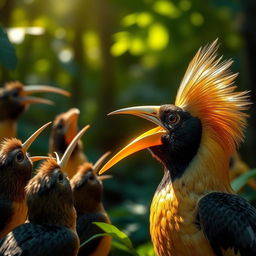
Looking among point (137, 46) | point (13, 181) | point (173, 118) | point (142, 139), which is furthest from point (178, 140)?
point (137, 46)

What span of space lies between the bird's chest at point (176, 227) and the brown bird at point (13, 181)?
4.67 ft

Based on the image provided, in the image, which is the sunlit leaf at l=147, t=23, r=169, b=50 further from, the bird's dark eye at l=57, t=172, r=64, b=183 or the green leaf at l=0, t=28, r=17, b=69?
the bird's dark eye at l=57, t=172, r=64, b=183

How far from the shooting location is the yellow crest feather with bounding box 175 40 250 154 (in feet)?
22.9

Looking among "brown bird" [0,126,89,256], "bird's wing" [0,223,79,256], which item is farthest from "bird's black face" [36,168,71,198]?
"bird's wing" [0,223,79,256]

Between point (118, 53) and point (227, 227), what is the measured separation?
9.60 meters

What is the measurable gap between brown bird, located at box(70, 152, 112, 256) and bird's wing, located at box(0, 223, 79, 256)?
1.26 meters

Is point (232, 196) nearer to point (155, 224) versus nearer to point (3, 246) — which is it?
point (155, 224)

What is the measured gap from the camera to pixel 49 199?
695cm

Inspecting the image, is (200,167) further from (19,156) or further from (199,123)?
(19,156)

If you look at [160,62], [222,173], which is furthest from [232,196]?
[160,62]

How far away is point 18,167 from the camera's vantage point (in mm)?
7660

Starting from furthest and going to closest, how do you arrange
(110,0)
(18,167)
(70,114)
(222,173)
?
(110,0)
(70,114)
(18,167)
(222,173)

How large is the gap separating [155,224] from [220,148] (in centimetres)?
86

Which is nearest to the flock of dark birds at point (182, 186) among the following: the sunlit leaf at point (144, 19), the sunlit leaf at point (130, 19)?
the sunlit leaf at point (130, 19)
